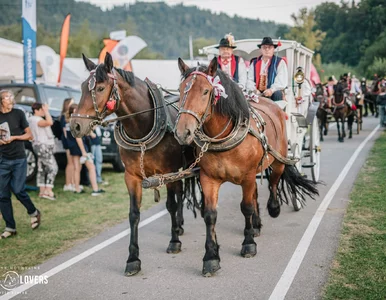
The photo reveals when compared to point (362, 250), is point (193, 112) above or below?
above

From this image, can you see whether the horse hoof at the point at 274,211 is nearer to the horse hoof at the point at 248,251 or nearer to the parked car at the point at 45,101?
the horse hoof at the point at 248,251

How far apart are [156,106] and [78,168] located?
196 inches

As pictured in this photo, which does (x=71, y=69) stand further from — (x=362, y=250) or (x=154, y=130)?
(x=362, y=250)

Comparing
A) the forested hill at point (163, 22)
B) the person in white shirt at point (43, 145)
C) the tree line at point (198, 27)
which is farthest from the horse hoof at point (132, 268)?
the forested hill at point (163, 22)

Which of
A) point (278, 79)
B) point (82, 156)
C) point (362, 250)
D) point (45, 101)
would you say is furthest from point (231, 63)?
point (45, 101)

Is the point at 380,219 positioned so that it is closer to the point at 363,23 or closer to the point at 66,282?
the point at 66,282

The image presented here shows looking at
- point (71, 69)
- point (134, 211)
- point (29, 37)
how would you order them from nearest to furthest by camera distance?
point (134, 211) → point (29, 37) → point (71, 69)

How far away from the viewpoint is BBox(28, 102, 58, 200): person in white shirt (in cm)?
898

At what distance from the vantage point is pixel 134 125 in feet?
16.9

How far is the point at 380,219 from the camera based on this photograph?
21.8 ft

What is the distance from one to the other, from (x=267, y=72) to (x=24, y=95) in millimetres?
5898

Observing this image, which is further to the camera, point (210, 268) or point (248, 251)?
point (248, 251)

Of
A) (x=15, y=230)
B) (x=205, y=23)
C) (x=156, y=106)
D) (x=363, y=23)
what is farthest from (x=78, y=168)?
(x=205, y=23)

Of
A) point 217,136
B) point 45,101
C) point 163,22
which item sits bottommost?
point 217,136
